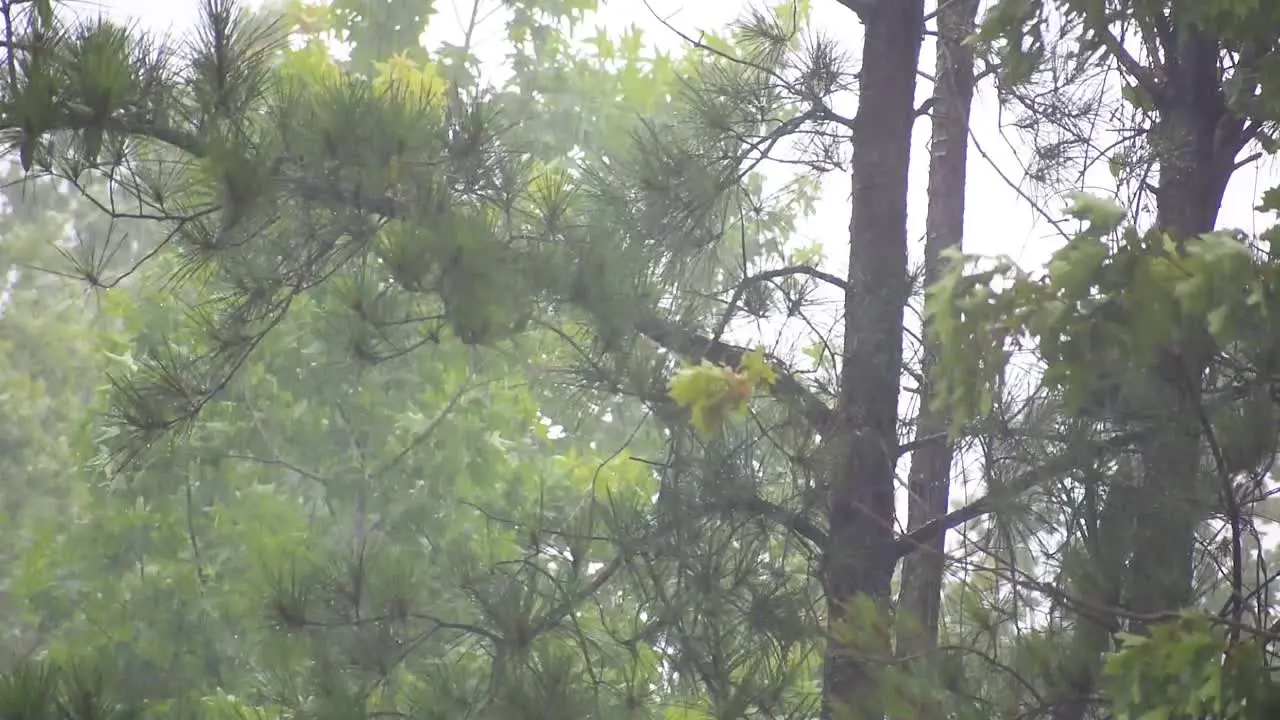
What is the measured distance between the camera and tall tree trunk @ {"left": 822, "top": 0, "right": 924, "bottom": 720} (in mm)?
2814

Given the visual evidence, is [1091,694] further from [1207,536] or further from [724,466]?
[724,466]

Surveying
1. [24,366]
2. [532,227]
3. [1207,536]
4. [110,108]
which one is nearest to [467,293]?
[532,227]

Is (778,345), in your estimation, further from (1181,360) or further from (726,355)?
(1181,360)

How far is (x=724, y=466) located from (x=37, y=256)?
851cm

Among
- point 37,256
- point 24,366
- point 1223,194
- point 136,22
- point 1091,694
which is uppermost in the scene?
point 37,256

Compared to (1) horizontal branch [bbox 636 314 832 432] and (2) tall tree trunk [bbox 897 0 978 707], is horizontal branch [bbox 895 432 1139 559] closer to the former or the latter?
(2) tall tree trunk [bbox 897 0 978 707]

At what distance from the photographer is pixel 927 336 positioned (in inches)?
103

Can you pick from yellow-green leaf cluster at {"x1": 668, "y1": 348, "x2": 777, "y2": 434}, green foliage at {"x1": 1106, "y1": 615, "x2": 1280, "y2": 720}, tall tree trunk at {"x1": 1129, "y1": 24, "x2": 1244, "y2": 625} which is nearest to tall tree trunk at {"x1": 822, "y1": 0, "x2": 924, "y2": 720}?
yellow-green leaf cluster at {"x1": 668, "y1": 348, "x2": 777, "y2": 434}

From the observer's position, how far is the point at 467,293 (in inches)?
94.3

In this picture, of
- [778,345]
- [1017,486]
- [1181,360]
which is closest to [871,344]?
[778,345]

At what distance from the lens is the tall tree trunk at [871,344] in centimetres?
281

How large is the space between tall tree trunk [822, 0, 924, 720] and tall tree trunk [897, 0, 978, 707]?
8 cm

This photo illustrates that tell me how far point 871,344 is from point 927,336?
0.33 metres

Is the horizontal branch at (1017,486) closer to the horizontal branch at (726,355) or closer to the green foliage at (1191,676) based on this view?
the horizontal branch at (726,355)
